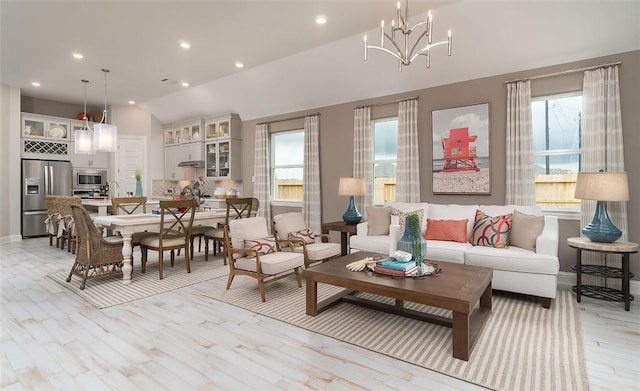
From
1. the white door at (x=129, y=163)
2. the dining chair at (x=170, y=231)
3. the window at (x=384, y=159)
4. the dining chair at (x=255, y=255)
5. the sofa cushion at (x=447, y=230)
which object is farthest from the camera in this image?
the white door at (x=129, y=163)

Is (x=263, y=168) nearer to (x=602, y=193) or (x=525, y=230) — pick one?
(x=525, y=230)

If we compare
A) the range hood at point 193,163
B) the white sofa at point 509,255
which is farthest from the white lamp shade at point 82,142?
the white sofa at point 509,255

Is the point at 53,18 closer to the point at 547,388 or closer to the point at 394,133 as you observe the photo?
the point at 394,133

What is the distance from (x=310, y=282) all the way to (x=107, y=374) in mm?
1581

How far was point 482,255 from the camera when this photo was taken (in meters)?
3.49

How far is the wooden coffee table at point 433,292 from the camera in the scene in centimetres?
225

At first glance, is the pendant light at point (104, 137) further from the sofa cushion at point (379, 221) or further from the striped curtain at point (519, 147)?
the striped curtain at point (519, 147)

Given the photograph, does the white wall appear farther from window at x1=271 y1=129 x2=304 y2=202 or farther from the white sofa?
the white sofa

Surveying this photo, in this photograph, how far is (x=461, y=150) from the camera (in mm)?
4668

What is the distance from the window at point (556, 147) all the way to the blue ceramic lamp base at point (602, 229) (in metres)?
0.70

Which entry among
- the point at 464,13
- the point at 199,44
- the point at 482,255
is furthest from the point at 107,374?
the point at 464,13

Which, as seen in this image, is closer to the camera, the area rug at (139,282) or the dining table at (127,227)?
the area rug at (139,282)

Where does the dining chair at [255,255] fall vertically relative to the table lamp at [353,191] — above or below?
below

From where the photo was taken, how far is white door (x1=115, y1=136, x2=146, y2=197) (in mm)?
8477
